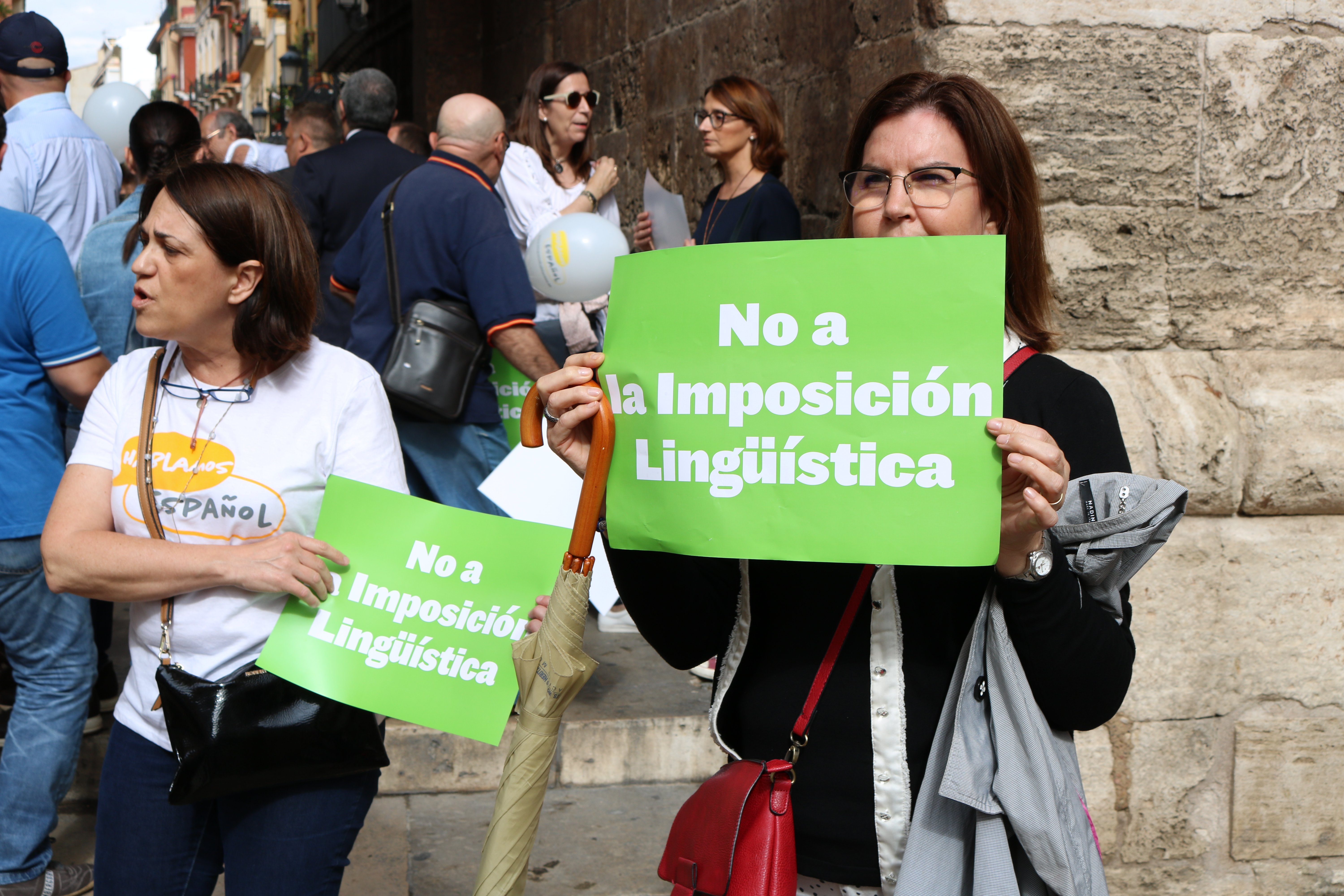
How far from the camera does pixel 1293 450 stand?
119 inches

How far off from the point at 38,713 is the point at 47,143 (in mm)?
2361

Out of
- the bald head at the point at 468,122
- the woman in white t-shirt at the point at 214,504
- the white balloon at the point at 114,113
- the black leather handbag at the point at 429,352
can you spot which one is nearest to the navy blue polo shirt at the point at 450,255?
the black leather handbag at the point at 429,352

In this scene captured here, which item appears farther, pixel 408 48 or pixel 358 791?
pixel 408 48

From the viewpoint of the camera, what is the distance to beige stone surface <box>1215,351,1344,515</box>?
3016 millimetres

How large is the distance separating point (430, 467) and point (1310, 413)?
2.54 metres

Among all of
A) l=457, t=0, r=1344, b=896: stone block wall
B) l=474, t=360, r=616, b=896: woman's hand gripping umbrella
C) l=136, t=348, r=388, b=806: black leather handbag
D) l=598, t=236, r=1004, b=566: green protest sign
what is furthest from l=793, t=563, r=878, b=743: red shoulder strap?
l=457, t=0, r=1344, b=896: stone block wall

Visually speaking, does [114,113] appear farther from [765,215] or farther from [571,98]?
[765,215]

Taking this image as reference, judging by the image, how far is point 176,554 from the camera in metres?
1.83

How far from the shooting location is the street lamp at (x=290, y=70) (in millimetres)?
19562

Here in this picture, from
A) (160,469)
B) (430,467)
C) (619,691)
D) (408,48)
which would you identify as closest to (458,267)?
(430,467)

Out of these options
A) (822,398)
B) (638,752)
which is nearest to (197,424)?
(822,398)

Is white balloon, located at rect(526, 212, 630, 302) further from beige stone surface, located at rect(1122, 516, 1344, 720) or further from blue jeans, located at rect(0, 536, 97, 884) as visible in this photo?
beige stone surface, located at rect(1122, 516, 1344, 720)

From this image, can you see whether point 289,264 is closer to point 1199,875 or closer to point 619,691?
point 619,691

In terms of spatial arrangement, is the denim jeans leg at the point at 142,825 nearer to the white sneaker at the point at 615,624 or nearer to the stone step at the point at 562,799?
the stone step at the point at 562,799
